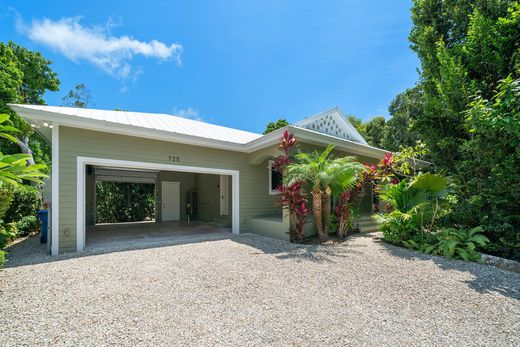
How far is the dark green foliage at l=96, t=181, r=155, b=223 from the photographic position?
509 inches

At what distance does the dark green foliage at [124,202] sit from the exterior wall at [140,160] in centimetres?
763

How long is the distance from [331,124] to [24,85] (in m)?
19.4

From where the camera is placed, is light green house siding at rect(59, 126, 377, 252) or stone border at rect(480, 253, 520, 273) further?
light green house siding at rect(59, 126, 377, 252)

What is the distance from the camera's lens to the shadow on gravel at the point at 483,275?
3.97 m

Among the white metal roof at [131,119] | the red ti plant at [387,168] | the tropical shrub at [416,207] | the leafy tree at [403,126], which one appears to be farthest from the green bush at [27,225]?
the leafy tree at [403,126]

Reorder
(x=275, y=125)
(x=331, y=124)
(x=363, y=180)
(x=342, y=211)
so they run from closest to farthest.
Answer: (x=342, y=211) < (x=363, y=180) < (x=331, y=124) < (x=275, y=125)

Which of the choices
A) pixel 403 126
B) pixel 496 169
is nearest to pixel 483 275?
pixel 496 169

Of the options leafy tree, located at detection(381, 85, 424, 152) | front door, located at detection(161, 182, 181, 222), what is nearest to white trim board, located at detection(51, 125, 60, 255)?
front door, located at detection(161, 182, 181, 222)

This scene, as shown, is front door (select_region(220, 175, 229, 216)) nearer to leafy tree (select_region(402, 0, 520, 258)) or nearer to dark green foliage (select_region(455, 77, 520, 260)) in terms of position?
leafy tree (select_region(402, 0, 520, 258))

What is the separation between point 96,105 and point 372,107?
26077 millimetres

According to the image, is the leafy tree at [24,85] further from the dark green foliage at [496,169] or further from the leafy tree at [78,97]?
the dark green foliage at [496,169]

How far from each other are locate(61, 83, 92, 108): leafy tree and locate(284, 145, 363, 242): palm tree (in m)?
23.5

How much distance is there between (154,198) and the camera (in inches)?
543

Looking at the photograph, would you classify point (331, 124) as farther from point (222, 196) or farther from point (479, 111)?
point (479, 111)
